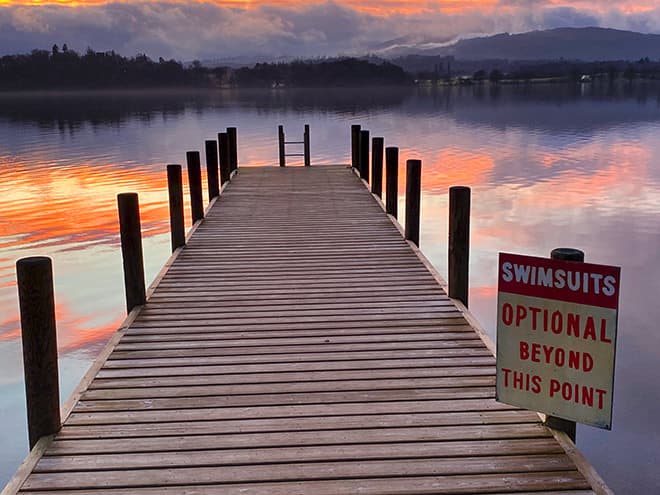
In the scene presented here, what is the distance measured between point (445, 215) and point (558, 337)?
13959 millimetres

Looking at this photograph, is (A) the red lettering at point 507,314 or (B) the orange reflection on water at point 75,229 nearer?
(A) the red lettering at point 507,314

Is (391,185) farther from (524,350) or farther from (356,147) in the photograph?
(524,350)

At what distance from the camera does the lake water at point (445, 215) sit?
736 cm

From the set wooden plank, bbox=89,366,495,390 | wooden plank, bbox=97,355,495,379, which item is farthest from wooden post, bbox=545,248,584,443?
wooden plank, bbox=97,355,495,379

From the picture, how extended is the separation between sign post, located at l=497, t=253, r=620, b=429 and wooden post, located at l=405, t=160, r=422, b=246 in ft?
15.9

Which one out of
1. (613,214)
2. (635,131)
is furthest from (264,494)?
(635,131)

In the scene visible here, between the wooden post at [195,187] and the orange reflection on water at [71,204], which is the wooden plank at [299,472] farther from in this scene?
the orange reflection on water at [71,204]

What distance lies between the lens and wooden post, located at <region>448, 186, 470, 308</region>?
609 cm

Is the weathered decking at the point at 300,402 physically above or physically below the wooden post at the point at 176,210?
below

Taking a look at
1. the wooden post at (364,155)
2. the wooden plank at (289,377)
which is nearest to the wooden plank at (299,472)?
the wooden plank at (289,377)

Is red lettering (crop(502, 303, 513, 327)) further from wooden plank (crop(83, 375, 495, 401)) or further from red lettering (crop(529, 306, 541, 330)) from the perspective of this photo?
wooden plank (crop(83, 375, 495, 401))

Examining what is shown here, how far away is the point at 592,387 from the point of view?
3473 millimetres

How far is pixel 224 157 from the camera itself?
48.3 feet

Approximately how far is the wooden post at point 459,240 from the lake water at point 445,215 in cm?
198
